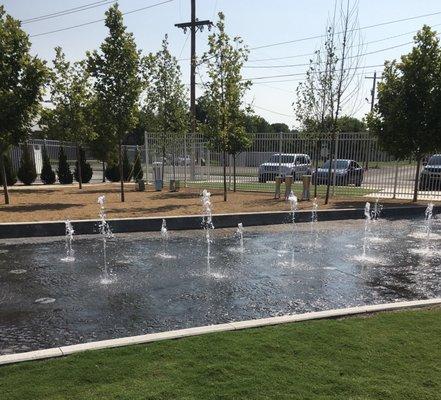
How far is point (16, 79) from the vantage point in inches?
527

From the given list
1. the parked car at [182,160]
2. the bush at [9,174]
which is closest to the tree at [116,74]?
the parked car at [182,160]

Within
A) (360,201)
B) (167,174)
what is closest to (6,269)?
(360,201)

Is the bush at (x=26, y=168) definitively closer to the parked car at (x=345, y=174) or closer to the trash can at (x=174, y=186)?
the trash can at (x=174, y=186)

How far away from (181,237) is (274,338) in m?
6.08

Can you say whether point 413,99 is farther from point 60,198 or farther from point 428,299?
point 60,198

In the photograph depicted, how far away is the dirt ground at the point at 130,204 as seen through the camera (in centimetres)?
1198

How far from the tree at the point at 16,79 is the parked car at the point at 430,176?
15082 mm

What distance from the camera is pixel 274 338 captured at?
425 cm

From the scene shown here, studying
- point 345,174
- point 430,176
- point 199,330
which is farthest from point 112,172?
point 199,330

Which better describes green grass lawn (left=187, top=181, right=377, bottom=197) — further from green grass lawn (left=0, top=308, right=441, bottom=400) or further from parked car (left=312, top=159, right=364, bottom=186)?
green grass lawn (left=0, top=308, right=441, bottom=400)

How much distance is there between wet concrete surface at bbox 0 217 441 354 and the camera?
16.7 feet

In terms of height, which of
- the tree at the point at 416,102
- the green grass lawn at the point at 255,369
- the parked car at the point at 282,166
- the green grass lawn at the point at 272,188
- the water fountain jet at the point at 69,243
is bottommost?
Result: the green grass lawn at the point at 272,188

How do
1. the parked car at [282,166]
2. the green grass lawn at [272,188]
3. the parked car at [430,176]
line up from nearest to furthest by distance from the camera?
the green grass lawn at [272,188] < the parked car at [430,176] < the parked car at [282,166]

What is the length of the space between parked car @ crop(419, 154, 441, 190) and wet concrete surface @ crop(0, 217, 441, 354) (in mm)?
9991
